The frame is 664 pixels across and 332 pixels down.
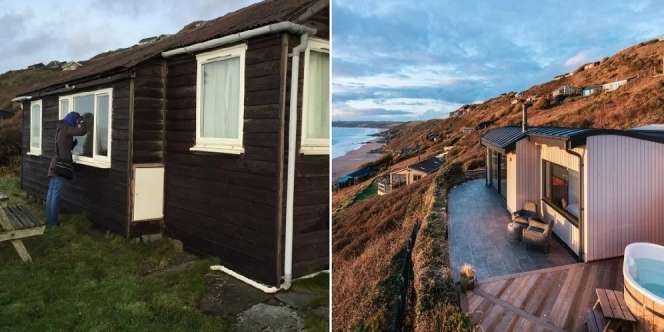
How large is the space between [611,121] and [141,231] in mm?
3368

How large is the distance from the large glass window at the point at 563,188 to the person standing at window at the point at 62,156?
3972 mm

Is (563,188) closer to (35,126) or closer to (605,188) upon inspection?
(605,188)

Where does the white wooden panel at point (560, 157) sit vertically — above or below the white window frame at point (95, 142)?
below

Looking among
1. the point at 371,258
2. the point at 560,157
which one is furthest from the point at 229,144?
the point at 560,157

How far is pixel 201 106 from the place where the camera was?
3336 millimetres

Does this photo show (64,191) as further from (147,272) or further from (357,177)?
(357,177)

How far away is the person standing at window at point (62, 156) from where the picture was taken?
4.11 m

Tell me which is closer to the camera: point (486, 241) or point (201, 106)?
point (486, 241)

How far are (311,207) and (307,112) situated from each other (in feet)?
2.01

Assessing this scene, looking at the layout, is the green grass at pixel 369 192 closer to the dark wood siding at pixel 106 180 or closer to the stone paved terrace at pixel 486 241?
the stone paved terrace at pixel 486 241

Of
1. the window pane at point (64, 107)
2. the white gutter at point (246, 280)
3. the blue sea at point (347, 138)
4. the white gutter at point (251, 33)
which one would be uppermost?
the white gutter at point (251, 33)

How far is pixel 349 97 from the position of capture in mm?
1590

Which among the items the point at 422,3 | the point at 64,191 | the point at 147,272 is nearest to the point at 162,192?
the point at 147,272

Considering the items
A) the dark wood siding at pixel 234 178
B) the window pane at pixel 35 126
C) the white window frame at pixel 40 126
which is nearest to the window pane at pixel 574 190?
the dark wood siding at pixel 234 178
